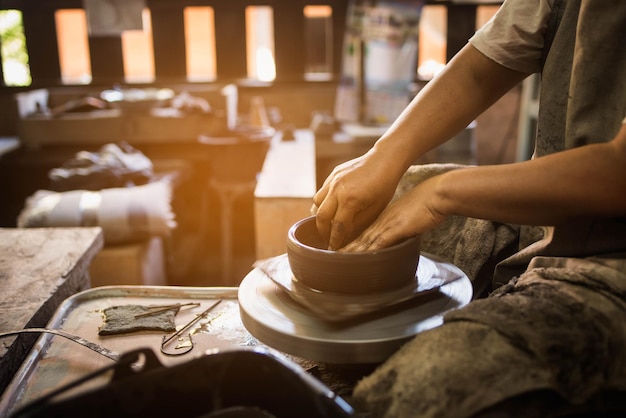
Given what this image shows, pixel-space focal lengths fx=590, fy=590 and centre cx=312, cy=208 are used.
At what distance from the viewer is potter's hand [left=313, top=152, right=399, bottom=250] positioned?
1.75 metres

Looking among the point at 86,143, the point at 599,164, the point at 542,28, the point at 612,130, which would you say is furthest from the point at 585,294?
the point at 86,143

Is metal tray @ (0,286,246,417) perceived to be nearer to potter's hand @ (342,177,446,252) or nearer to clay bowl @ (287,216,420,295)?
clay bowl @ (287,216,420,295)

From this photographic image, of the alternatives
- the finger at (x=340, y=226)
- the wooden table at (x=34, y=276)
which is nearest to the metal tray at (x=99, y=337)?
the wooden table at (x=34, y=276)

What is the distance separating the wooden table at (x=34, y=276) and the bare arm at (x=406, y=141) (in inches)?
41.2

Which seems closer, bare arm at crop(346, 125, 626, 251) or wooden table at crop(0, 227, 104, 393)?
bare arm at crop(346, 125, 626, 251)

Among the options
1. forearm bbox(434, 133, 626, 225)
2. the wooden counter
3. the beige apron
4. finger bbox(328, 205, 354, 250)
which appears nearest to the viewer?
the beige apron

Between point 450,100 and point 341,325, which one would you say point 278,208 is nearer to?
point 450,100

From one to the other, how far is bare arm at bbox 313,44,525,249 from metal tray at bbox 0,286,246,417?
494mm

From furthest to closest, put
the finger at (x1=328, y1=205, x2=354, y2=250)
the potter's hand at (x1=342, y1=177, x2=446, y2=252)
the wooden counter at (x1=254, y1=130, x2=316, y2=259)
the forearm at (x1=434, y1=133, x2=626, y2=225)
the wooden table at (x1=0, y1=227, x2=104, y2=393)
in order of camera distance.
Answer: the wooden counter at (x1=254, y1=130, x2=316, y2=259) → the wooden table at (x1=0, y1=227, x2=104, y2=393) → the finger at (x1=328, y1=205, x2=354, y2=250) → the potter's hand at (x1=342, y1=177, x2=446, y2=252) → the forearm at (x1=434, y1=133, x2=626, y2=225)

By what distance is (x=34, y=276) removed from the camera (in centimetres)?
234

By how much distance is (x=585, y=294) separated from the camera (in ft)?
4.63

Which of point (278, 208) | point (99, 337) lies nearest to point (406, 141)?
point (99, 337)

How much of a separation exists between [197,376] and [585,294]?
92cm

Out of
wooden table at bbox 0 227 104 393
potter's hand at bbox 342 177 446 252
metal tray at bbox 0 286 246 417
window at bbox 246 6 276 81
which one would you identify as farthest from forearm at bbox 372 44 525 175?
window at bbox 246 6 276 81
